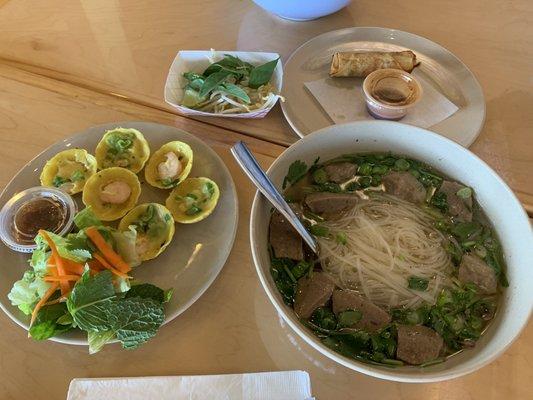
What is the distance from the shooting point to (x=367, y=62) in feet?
4.51

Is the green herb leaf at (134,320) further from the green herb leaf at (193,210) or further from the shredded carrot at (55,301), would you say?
the green herb leaf at (193,210)

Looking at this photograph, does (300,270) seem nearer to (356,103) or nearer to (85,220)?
(85,220)

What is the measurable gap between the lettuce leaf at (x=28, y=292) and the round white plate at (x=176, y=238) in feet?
0.13

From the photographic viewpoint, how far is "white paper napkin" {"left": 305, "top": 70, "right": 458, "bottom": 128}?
1310mm

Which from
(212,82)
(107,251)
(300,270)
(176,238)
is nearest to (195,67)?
(212,82)

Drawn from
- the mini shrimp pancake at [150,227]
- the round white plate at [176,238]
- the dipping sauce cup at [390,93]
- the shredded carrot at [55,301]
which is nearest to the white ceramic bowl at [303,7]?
the dipping sauce cup at [390,93]

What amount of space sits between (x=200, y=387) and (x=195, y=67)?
0.97 meters

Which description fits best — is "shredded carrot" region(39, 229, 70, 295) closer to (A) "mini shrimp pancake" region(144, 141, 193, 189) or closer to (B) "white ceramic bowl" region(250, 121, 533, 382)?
(A) "mini shrimp pancake" region(144, 141, 193, 189)

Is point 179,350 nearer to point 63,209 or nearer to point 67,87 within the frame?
point 63,209

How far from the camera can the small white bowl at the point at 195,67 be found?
52.7 inches

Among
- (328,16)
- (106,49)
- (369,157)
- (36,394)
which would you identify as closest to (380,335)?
(369,157)

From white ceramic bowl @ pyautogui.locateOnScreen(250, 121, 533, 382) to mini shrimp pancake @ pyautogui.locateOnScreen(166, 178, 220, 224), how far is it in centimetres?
25

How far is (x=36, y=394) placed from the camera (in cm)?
94

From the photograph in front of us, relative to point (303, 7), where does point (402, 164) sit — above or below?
below
